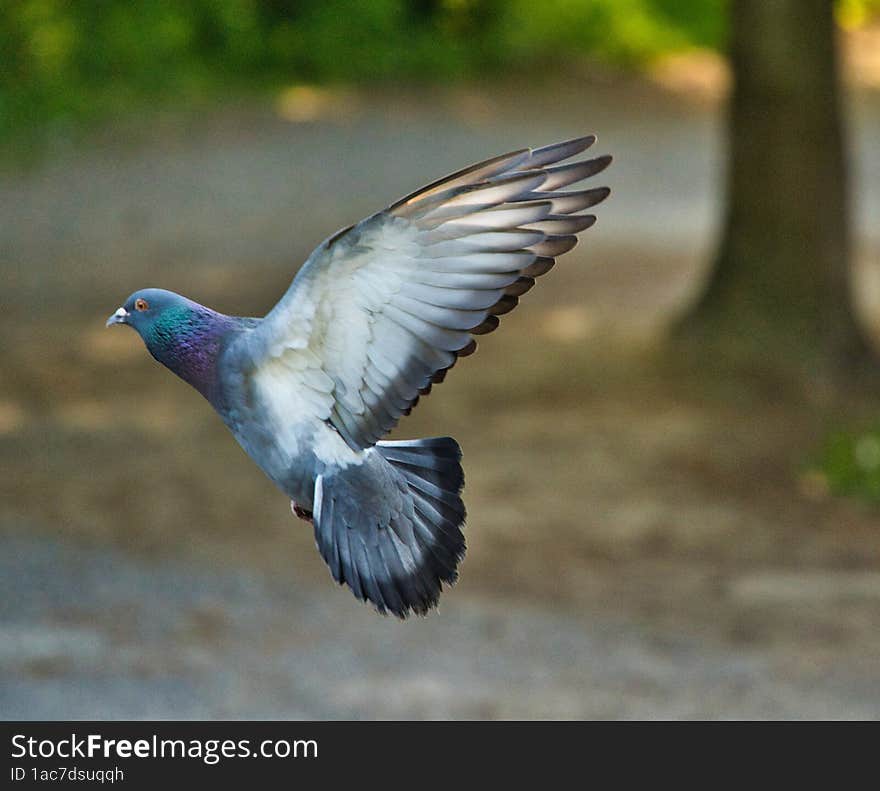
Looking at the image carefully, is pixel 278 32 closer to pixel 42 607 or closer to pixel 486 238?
pixel 42 607

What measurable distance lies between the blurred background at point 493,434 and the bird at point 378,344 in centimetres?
377

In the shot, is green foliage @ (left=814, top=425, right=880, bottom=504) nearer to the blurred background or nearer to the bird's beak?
the blurred background

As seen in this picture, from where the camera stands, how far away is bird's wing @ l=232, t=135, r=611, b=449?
2064 mm

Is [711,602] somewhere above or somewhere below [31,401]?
below

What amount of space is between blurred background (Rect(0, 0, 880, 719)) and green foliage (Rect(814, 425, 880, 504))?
19mm

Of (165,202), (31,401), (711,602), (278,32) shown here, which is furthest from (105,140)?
(711,602)

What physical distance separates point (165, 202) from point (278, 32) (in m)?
5.22

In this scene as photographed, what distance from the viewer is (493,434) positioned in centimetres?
860

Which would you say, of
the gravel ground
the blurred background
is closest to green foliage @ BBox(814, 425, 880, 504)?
the blurred background

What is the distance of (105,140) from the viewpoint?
45.4 ft

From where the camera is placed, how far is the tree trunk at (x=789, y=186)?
8664 millimetres

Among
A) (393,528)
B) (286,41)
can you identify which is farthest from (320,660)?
(286,41)

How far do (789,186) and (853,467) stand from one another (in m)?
1.84

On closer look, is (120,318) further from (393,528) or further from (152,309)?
(393,528)
